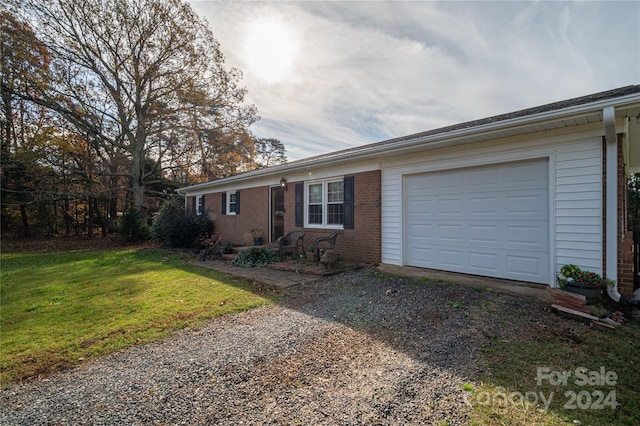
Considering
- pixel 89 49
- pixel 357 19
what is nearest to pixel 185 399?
pixel 357 19

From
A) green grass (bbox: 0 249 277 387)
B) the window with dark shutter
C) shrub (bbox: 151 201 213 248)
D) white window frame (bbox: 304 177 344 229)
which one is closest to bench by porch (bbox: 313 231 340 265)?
white window frame (bbox: 304 177 344 229)

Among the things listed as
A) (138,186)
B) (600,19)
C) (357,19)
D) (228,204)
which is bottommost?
(228,204)

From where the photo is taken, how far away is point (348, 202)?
7645 mm

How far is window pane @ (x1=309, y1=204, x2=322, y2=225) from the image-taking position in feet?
28.2

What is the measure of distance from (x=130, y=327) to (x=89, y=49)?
1628cm

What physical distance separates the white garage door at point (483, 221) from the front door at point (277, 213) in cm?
511

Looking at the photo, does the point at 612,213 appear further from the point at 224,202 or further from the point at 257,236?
the point at 224,202

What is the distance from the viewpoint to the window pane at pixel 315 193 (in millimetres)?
8623

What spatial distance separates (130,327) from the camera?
3.79 metres

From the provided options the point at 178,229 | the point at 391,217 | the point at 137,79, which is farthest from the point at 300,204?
the point at 137,79

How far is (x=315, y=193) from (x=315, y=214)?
0.63 meters

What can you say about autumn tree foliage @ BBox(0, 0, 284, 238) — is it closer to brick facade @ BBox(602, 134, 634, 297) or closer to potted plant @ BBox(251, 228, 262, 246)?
potted plant @ BBox(251, 228, 262, 246)

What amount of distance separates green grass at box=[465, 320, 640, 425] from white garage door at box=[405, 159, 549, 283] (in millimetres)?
1967

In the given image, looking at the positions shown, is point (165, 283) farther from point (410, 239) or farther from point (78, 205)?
point (78, 205)
